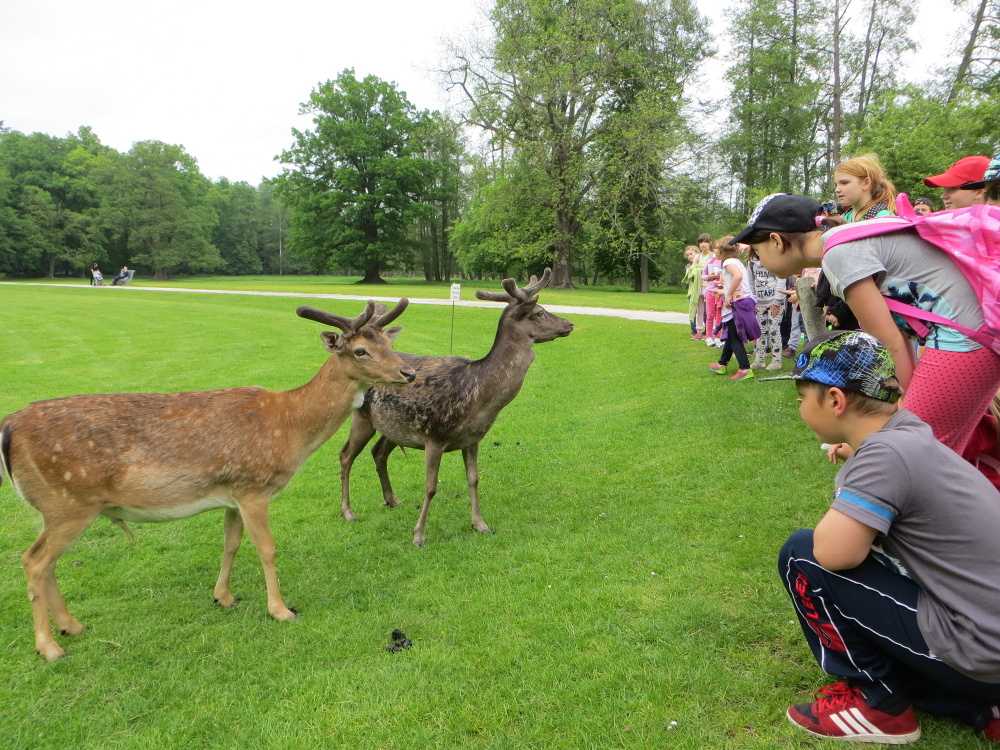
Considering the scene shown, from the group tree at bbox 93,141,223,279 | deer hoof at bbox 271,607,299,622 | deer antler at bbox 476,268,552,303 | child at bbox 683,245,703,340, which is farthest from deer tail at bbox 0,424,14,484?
tree at bbox 93,141,223,279

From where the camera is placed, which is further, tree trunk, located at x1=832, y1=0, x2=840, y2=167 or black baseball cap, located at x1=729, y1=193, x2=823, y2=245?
tree trunk, located at x1=832, y1=0, x2=840, y2=167

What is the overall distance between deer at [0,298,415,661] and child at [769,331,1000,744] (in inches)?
131

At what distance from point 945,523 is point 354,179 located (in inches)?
2491

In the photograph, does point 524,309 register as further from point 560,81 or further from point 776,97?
point 776,97

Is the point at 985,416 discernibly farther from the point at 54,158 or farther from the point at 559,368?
the point at 54,158

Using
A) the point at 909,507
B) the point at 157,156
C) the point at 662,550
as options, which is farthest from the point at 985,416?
the point at 157,156

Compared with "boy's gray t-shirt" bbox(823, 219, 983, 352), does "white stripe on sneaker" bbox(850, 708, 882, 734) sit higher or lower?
lower

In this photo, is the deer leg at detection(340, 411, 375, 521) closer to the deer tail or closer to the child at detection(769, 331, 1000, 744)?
the deer tail

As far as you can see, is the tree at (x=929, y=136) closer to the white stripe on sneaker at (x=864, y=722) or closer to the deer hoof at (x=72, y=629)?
the white stripe on sneaker at (x=864, y=722)

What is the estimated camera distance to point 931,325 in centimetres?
325

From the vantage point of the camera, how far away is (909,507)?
2590 mm

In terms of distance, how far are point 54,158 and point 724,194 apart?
79.2 meters

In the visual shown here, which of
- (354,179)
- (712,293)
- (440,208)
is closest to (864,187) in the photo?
(712,293)

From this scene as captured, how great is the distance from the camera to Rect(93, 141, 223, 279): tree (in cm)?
7094
